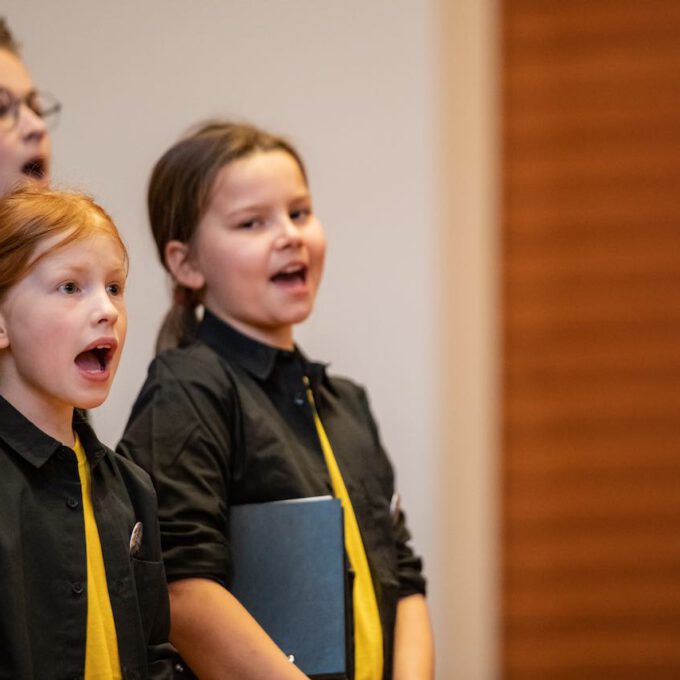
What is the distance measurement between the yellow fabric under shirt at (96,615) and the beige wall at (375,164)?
615mm

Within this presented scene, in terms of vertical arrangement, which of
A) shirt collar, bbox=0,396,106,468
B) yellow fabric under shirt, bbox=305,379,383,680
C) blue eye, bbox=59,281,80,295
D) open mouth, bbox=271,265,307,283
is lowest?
yellow fabric under shirt, bbox=305,379,383,680

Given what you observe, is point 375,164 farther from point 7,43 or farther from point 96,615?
point 96,615

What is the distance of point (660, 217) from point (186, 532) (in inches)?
93.7

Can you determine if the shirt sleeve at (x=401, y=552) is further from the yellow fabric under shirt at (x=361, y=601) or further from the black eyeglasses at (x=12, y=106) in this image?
the black eyeglasses at (x=12, y=106)

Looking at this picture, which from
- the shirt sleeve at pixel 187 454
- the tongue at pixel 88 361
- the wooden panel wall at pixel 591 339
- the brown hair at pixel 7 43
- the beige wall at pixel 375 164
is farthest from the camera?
the wooden panel wall at pixel 591 339

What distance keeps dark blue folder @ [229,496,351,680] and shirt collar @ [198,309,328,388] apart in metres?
0.20

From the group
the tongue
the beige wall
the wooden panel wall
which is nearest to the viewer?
the tongue

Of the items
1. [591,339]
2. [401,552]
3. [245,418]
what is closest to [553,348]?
[591,339]

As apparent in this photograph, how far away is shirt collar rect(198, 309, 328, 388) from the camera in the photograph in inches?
65.5

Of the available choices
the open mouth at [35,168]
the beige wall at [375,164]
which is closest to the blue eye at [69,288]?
the open mouth at [35,168]

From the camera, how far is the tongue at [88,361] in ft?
4.12

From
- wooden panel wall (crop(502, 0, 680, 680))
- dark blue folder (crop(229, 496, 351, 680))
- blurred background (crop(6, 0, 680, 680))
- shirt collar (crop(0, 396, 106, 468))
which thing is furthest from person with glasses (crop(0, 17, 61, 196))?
wooden panel wall (crop(502, 0, 680, 680))

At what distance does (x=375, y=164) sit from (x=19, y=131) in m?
1.47

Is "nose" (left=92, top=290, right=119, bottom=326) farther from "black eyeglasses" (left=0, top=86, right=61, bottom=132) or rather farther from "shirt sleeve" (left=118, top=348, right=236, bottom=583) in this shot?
"black eyeglasses" (left=0, top=86, right=61, bottom=132)
